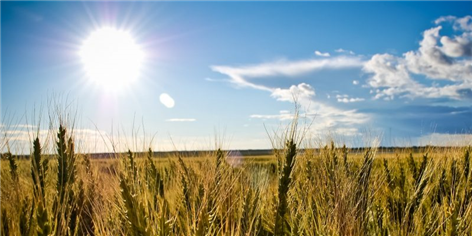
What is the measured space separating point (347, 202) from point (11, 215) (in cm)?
231

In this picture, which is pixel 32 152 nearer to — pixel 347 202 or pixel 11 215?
pixel 11 215

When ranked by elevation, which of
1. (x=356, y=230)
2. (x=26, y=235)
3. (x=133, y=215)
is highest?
(x=133, y=215)

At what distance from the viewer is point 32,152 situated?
3283 millimetres

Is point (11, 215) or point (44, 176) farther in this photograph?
point (44, 176)

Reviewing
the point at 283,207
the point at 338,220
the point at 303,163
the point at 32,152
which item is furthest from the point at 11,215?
the point at 303,163

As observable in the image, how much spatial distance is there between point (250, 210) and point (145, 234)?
1.61 metres

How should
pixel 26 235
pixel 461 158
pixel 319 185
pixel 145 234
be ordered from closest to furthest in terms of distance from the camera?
pixel 145 234 → pixel 26 235 → pixel 319 185 → pixel 461 158

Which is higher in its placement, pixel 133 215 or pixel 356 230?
pixel 133 215

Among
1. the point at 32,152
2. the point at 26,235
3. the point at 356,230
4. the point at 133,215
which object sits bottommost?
the point at 356,230

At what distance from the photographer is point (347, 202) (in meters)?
2.74

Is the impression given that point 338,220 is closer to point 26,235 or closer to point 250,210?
point 250,210

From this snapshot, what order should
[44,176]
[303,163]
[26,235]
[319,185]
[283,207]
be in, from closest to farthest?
[26,235] < [283,207] < [319,185] < [44,176] < [303,163]

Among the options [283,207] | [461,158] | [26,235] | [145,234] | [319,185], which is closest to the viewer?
[145,234]

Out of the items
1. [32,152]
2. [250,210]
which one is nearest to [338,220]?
[250,210]
